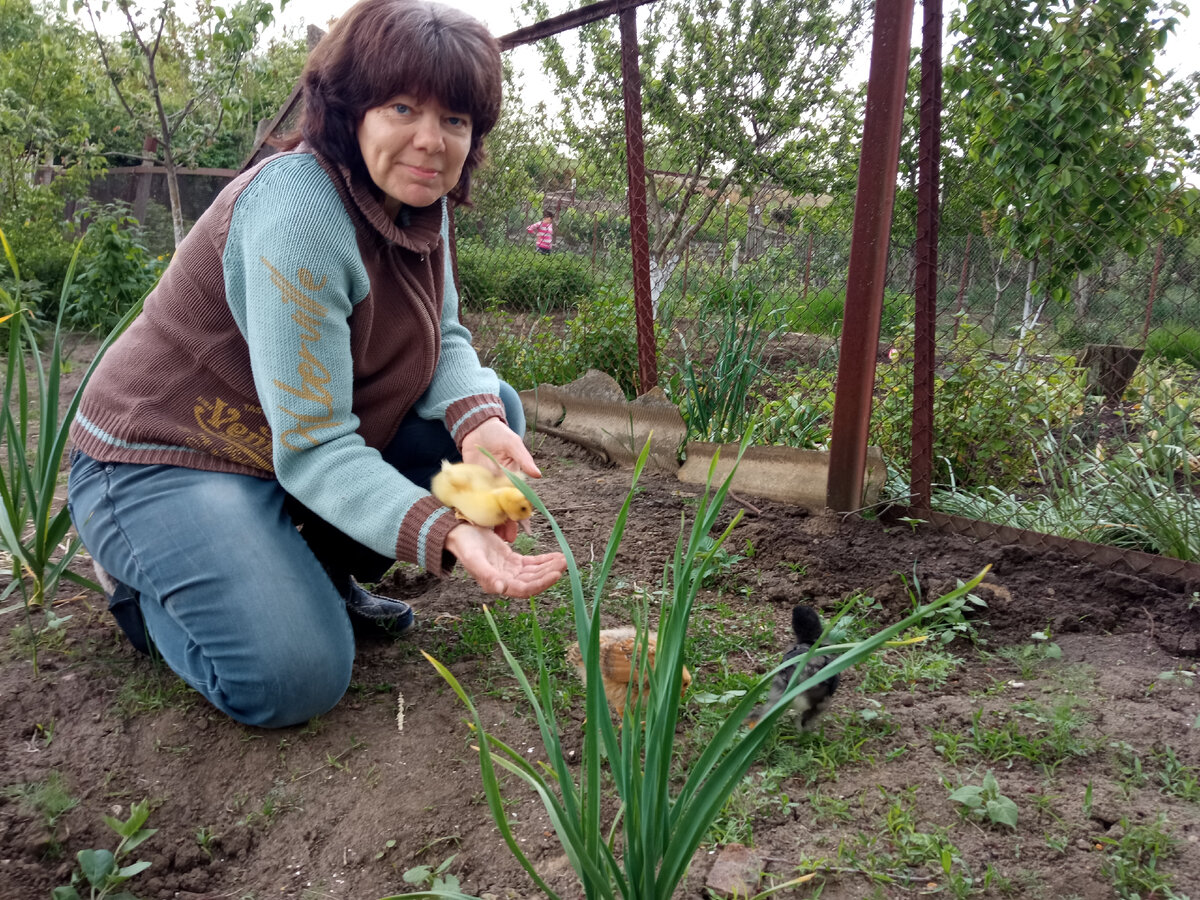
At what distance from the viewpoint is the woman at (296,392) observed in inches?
66.4

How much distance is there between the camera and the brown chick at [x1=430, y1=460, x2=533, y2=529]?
63.0 inches

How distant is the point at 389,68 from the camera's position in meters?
1.71

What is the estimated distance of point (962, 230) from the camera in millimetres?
3500

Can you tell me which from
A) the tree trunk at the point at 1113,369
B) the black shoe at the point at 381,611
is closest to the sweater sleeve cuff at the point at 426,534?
the black shoe at the point at 381,611

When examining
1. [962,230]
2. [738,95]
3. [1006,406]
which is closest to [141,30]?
[738,95]

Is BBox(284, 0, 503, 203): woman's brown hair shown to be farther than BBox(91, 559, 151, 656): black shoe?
No

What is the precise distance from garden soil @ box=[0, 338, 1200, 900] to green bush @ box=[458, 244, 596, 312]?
330 centimetres

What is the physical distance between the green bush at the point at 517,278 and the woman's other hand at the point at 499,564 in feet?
13.3

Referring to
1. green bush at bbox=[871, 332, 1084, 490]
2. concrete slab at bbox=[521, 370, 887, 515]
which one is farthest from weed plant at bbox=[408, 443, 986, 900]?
green bush at bbox=[871, 332, 1084, 490]

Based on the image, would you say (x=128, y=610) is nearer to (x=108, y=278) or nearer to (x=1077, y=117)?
(x=1077, y=117)

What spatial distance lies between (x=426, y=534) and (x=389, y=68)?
894mm

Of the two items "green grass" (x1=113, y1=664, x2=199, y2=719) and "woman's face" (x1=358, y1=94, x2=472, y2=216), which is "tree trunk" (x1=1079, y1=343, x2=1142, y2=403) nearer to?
"woman's face" (x1=358, y1=94, x2=472, y2=216)

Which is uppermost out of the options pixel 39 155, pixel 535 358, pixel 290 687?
pixel 39 155

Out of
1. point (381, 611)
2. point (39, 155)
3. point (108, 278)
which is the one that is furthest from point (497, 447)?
point (39, 155)
